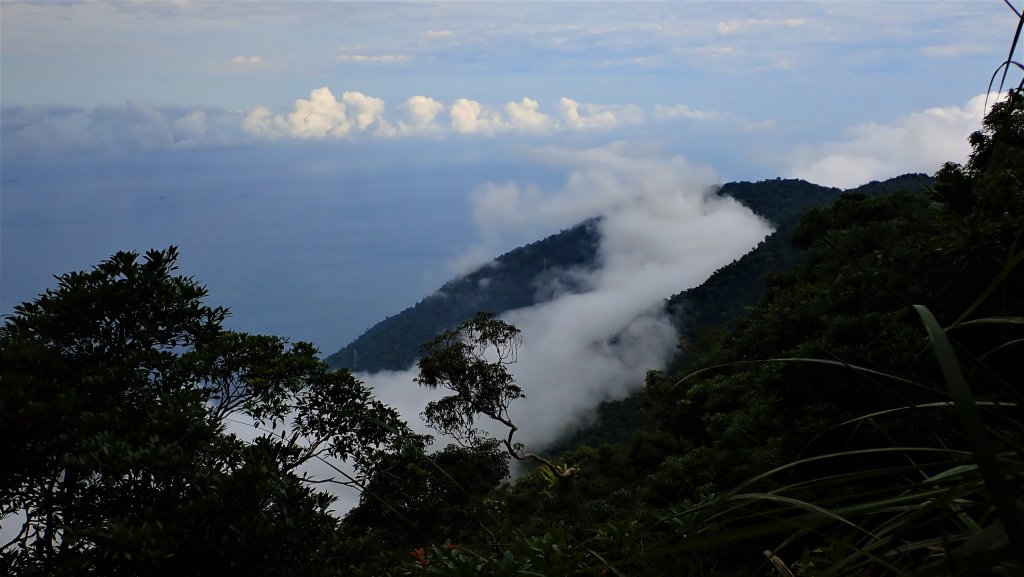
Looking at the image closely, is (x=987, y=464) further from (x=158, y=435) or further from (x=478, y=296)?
(x=478, y=296)

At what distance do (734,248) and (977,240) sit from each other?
6208 cm

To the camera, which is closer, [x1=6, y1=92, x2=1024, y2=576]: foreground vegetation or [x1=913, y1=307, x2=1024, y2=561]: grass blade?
[x1=913, y1=307, x2=1024, y2=561]: grass blade

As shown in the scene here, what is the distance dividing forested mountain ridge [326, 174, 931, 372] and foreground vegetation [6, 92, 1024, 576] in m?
22.1

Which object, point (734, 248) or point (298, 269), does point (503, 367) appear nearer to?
point (734, 248)

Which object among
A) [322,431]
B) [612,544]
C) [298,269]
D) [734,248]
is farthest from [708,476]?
[298,269]

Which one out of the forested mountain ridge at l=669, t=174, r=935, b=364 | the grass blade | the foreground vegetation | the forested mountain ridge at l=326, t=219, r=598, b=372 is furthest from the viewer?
the forested mountain ridge at l=326, t=219, r=598, b=372

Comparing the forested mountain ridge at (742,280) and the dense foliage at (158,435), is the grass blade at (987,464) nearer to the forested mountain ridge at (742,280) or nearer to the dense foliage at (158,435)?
the dense foliage at (158,435)

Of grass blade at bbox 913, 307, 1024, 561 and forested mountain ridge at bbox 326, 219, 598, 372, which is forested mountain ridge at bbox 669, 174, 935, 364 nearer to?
forested mountain ridge at bbox 326, 219, 598, 372

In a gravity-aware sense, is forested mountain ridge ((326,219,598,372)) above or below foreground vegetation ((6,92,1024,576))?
below

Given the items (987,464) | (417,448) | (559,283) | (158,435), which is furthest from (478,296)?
(987,464)

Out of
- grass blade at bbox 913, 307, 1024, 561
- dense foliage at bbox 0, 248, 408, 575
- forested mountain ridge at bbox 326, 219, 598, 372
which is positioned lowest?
forested mountain ridge at bbox 326, 219, 598, 372

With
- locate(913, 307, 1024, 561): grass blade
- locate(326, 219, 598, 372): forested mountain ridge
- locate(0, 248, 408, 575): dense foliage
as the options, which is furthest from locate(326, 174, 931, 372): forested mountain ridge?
locate(913, 307, 1024, 561): grass blade

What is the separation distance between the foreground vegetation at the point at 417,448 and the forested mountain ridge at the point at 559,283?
22131 millimetres

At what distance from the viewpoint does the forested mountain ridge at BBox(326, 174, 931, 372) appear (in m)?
29.8
